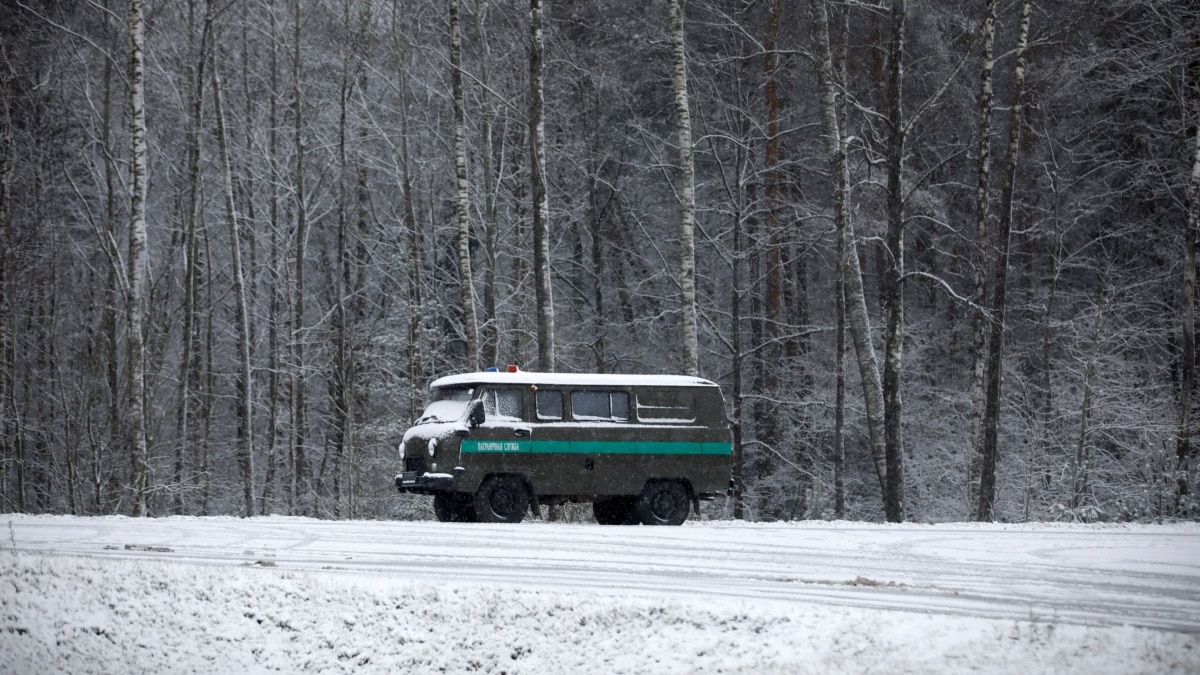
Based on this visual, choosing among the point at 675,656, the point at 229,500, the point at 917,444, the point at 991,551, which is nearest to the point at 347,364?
the point at 229,500

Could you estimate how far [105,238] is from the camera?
112ft

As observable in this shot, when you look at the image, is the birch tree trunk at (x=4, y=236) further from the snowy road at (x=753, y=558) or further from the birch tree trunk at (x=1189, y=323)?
the birch tree trunk at (x=1189, y=323)

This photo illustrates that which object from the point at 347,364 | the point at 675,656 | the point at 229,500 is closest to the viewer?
the point at 675,656

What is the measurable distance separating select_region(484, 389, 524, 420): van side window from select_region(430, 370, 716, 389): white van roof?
0.15m

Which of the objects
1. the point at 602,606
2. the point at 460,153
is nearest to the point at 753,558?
the point at 602,606

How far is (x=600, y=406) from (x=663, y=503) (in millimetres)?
1713

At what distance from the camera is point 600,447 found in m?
17.5

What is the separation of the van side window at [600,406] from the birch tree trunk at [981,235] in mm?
8667

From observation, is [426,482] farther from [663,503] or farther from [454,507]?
[663,503]

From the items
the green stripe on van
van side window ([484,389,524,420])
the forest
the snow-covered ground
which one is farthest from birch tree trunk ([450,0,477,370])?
the snow-covered ground

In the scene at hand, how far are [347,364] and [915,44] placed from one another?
17.0 m

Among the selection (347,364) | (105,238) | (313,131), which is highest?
(313,131)

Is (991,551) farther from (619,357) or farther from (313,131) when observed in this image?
(313,131)

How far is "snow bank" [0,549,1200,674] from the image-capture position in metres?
8.59
